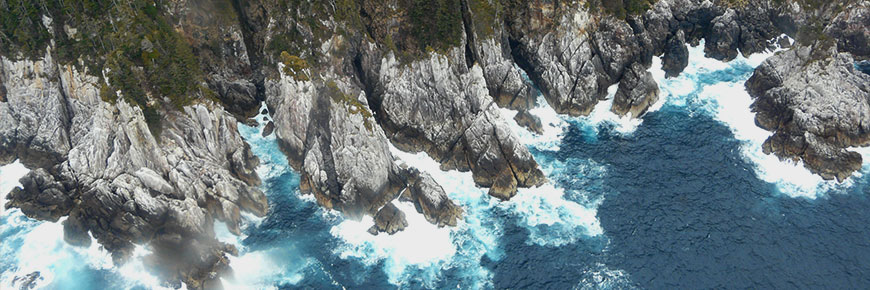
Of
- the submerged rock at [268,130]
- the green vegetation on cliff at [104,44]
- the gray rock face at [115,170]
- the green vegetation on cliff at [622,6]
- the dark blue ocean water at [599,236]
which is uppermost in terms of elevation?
the green vegetation on cliff at [622,6]

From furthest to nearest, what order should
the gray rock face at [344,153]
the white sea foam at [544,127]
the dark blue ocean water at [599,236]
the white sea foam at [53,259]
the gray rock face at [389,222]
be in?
the white sea foam at [544,127] → the gray rock face at [344,153] → the gray rock face at [389,222] → the white sea foam at [53,259] → the dark blue ocean water at [599,236]

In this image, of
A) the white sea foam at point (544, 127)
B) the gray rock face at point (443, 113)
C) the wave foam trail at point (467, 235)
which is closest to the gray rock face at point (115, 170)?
the wave foam trail at point (467, 235)

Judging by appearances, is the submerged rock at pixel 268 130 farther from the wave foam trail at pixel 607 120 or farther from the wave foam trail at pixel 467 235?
the wave foam trail at pixel 607 120

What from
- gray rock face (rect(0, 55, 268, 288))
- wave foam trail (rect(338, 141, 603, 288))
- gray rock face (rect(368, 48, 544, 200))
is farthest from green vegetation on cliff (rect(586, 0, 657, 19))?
gray rock face (rect(0, 55, 268, 288))

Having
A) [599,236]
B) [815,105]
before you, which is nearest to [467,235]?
[599,236]

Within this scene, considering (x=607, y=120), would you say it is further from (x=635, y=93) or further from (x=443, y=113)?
(x=443, y=113)

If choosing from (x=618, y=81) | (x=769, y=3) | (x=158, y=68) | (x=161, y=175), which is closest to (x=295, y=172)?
(x=161, y=175)
